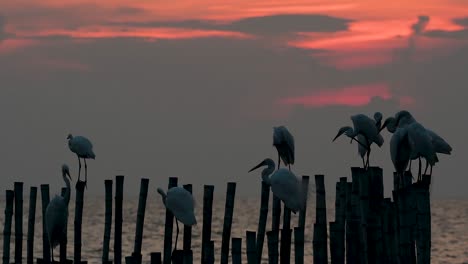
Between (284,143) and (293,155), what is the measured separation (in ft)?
1.01

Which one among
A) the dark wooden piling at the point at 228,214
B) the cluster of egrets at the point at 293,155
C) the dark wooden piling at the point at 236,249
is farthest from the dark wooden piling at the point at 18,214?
the dark wooden piling at the point at 236,249

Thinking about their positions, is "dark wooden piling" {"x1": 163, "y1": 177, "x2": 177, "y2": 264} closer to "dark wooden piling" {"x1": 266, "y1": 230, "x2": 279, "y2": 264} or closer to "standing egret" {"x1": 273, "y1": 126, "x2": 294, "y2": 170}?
"standing egret" {"x1": 273, "y1": 126, "x2": 294, "y2": 170}

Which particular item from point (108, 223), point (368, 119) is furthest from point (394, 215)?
point (108, 223)

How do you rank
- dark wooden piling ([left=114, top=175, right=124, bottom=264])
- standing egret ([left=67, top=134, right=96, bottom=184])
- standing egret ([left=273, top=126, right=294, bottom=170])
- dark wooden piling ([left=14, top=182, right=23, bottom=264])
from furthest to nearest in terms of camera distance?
standing egret ([left=67, top=134, right=96, bottom=184]), standing egret ([left=273, top=126, right=294, bottom=170]), dark wooden piling ([left=14, top=182, right=23, bottom=264]), dark wooden piling ([left=114, top=175, right=124, bottom=264])

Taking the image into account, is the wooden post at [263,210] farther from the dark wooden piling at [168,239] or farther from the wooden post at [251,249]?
the wooden post at [251,249]

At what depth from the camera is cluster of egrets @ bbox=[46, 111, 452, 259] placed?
1764cm

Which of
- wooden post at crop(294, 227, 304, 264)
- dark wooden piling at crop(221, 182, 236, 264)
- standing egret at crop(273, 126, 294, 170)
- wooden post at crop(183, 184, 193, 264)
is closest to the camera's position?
wooden post at crop(183, 184, 193, 264)

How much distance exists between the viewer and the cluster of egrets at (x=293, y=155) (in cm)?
1764

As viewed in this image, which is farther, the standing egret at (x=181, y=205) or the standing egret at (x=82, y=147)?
the standing egret at (x=82, y=147)

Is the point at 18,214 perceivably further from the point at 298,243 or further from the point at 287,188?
the point at 298,243

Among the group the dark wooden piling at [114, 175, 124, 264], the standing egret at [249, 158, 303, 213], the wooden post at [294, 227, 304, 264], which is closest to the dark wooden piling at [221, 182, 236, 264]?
the standing egret at [249, 158, 303, 213]

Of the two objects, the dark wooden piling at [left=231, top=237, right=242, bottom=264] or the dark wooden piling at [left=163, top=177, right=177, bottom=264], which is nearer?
the dark wooden piling at [left=231, top=237, right=242, bottom=264]

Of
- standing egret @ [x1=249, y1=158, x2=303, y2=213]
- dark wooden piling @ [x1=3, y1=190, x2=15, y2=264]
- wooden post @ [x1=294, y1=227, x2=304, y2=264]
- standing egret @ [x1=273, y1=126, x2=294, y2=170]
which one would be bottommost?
dark wooden piling @ [x1=3, y1=190, x2=15, y2=264]

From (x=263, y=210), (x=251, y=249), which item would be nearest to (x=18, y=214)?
(x=263, y=210)
